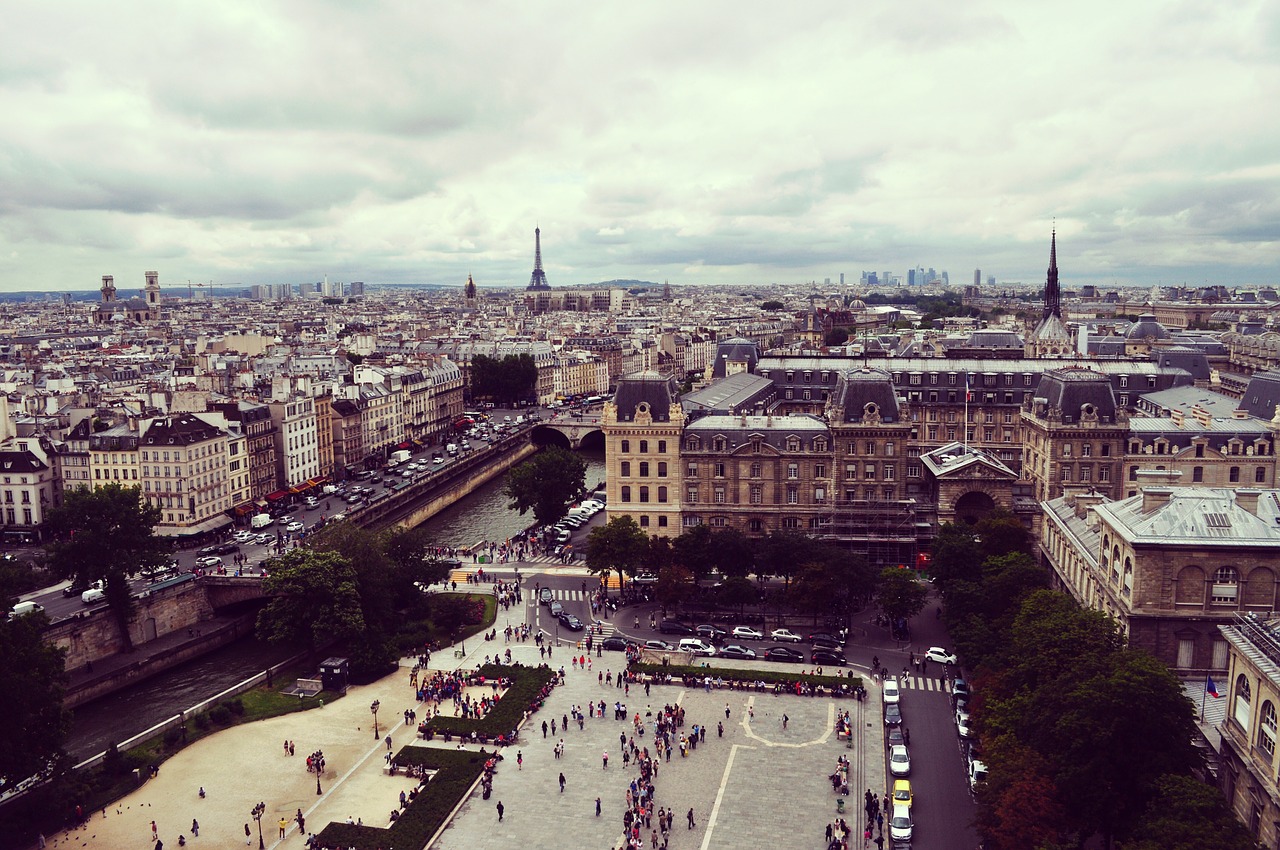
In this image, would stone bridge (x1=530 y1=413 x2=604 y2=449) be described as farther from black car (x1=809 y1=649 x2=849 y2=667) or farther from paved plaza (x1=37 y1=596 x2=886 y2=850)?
paved plaza (x1=37 y1=596 x2=886 y2=850)

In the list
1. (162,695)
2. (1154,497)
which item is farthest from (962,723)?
(162,695)

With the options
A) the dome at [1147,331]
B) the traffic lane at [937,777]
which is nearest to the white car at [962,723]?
the traffic lane at [937,777]

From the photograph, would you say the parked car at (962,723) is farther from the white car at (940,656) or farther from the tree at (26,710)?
the tree at (26,710)

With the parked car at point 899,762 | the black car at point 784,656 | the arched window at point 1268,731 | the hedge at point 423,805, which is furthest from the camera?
the black car at point 784,656

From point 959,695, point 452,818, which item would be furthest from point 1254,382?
point 452,818

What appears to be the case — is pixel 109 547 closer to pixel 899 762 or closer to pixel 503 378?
pixel 899 762

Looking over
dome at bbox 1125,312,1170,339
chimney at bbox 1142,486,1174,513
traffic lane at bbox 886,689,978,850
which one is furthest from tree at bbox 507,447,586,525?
dome at bbox 1125,312,1170,339
